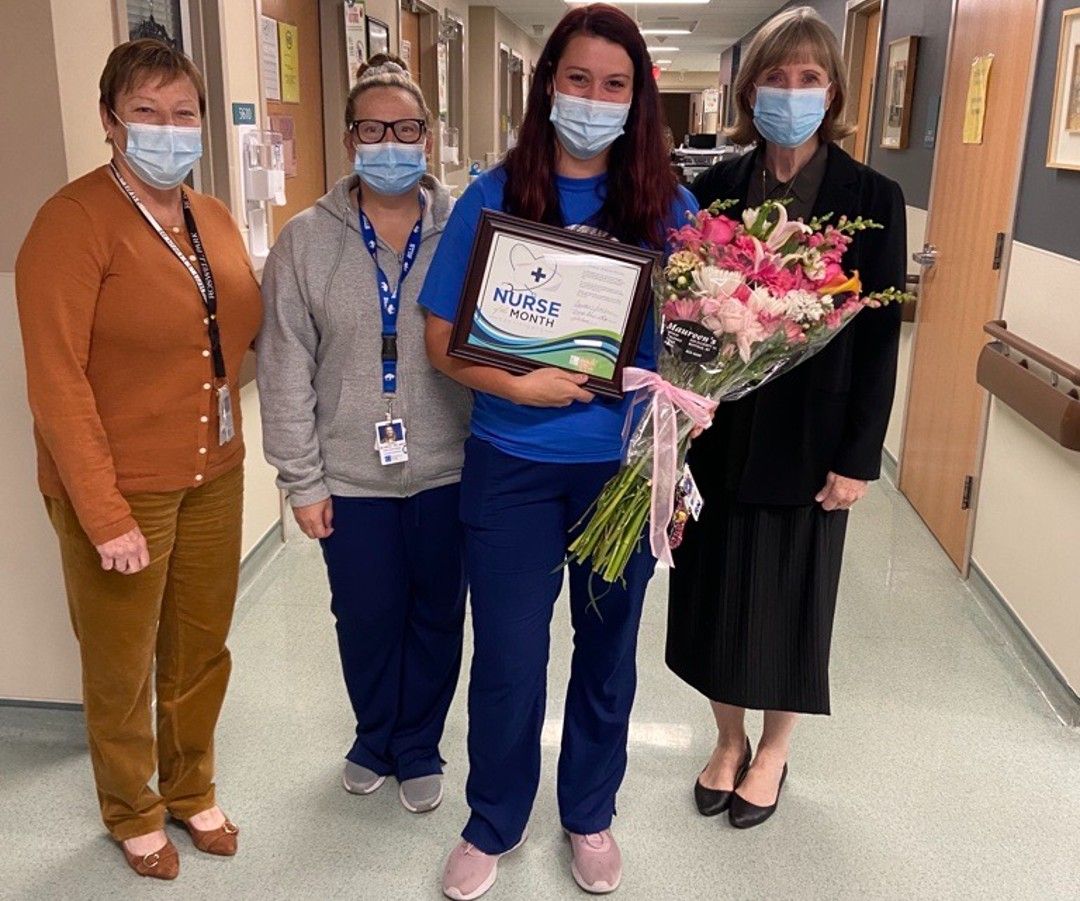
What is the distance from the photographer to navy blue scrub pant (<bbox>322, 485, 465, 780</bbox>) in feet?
6.30

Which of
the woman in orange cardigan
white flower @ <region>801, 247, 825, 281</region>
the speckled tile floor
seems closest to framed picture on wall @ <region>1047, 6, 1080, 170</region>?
the speckled tile floor

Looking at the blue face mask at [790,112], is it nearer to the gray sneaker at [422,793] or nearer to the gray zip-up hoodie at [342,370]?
the gray zip-up hoodie at [342,370]

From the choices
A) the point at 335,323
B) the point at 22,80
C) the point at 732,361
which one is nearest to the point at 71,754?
the point at 335,323

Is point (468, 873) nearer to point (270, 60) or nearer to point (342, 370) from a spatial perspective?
point (342, 370)

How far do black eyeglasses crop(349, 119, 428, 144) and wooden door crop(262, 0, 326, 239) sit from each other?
6.12 feet

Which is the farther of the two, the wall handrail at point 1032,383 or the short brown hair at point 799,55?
the wall handrail at point 1032,383

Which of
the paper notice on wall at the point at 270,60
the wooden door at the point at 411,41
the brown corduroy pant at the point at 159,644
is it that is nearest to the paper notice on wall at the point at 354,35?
the paper notice on wall at the point at 270,60

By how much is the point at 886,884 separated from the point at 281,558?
2227 millimetres

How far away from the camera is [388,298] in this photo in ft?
5.87

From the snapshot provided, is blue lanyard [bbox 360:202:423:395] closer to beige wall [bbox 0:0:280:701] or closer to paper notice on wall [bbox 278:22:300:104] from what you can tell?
beige wall [bbox 0:0:280:701]

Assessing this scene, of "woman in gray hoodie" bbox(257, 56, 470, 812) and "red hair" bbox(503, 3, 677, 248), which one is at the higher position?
"red hair" bbox(503, 3, 677, 248)

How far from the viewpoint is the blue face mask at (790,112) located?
178 cm

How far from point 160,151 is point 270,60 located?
6.90ft

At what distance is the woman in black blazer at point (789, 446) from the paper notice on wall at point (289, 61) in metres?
2.26
